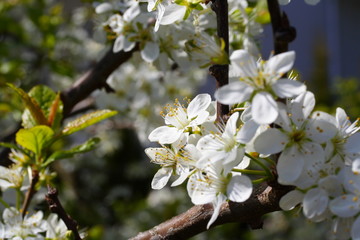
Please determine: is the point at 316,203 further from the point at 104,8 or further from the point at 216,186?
the point at 104,8

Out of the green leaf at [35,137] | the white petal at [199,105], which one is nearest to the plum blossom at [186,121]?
the white petal at [199,105]

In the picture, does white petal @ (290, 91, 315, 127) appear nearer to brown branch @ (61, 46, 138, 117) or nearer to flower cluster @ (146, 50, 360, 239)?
flower cluster @ (146, 50, 360, 239)

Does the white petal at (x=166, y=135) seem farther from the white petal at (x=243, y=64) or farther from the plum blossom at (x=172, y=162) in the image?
the white petal at (x=243, y=64)

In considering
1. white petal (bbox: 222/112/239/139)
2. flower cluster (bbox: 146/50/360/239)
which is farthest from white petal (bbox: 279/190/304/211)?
white petal (bbox: 222/112/239/139)

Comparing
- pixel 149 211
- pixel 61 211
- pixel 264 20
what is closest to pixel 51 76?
pixel 149 211

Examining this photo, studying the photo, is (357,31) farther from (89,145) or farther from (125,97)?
(89,145)

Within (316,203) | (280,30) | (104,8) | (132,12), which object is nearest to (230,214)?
(316,203)
